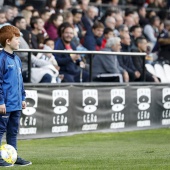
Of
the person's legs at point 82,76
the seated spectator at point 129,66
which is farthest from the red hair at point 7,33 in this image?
the seated spectator at point 129,66

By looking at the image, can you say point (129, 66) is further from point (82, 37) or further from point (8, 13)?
point (8, 13)

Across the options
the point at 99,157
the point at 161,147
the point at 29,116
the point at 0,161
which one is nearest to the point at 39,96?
the point at 29,116

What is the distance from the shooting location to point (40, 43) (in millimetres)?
16938

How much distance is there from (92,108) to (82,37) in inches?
159

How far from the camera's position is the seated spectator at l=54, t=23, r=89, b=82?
1616cm

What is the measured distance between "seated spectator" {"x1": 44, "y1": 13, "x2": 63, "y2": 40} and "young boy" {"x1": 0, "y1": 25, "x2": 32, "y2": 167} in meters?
8.98

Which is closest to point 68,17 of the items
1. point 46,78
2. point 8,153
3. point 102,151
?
point 46,78

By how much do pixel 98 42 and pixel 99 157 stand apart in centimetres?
857

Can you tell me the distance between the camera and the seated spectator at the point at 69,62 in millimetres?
16156

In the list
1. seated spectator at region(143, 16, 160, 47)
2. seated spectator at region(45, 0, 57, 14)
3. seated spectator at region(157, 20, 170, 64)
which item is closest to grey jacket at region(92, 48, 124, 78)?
seated spectator at region(157, 20, 170, 64)

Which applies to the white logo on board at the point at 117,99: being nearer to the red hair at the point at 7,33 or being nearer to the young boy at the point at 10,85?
the young boy at the point at 10,85

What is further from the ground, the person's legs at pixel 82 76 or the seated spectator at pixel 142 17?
the seated spectator at pixel 142 17

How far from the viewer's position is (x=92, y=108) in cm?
1641

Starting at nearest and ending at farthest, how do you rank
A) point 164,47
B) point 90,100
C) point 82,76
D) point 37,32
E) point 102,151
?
point 102,151 → point 90,100 → point 82,76 → point 37,32 → point 164,47
